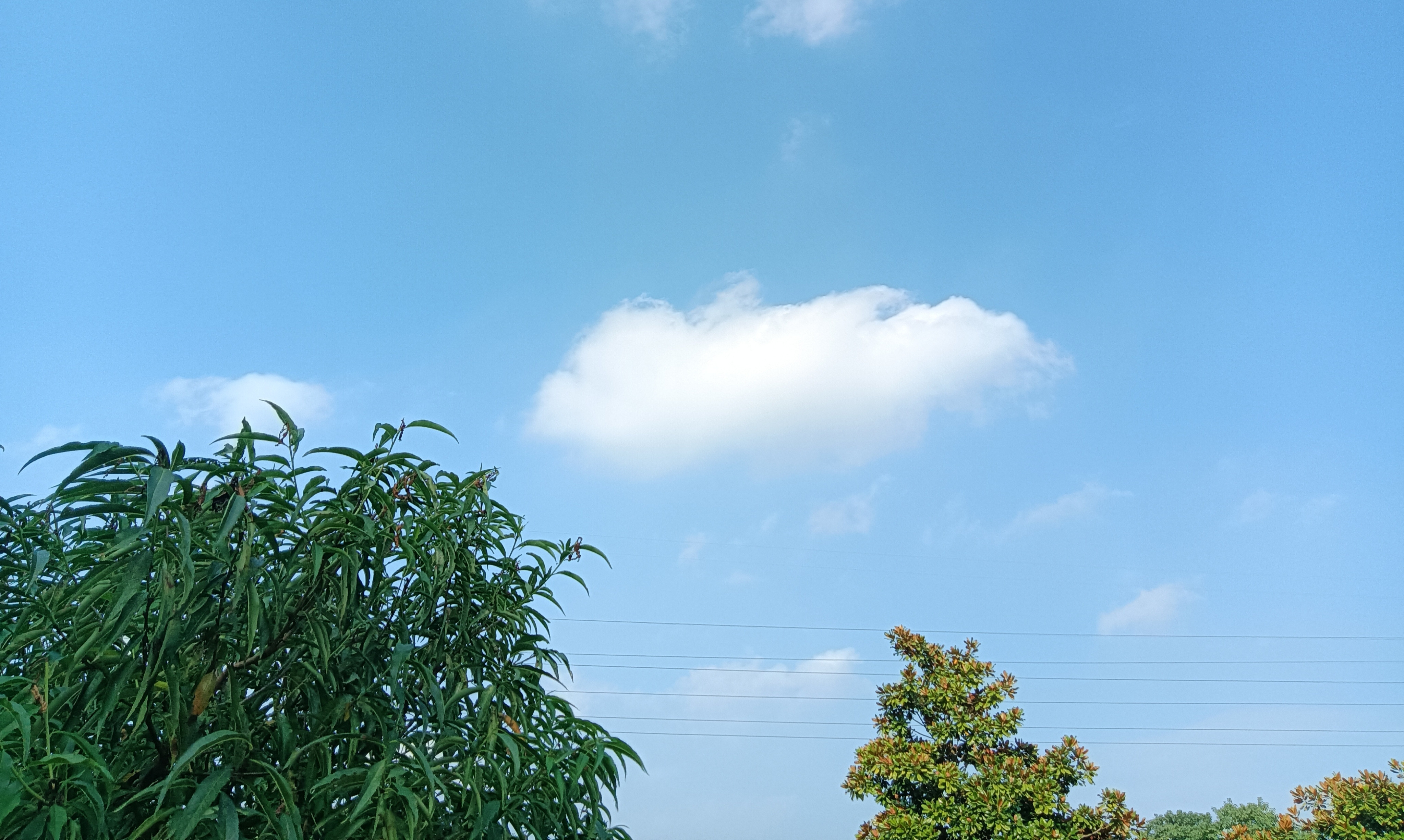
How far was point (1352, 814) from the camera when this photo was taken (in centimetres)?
802

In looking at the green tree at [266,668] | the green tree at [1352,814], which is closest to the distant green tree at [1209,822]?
the green tree at [1352,814]

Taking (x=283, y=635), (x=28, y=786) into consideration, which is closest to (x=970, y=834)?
(x=283, y=635)

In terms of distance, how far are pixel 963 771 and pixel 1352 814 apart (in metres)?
3.32

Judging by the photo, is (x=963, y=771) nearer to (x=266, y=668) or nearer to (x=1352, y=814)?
(x=1352, y=814)

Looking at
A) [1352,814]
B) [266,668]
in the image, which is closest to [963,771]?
[1352,814]

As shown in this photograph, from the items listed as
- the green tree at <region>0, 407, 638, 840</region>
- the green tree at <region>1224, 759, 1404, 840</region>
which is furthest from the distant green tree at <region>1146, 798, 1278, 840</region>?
the green tree at <region>0, 407, 638, 840</region>

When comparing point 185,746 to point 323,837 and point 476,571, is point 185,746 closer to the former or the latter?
point 323,837

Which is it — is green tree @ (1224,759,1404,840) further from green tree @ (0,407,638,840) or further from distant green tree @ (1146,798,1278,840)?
green tree @ (0,407,638,840)

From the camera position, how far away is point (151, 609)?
6.40ft

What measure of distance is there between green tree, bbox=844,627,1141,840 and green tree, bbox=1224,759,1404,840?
5.09ft

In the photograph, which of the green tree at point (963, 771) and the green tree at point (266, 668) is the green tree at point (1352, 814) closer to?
the green tree at point (963, 771)

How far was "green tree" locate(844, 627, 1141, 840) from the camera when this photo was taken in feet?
25.2

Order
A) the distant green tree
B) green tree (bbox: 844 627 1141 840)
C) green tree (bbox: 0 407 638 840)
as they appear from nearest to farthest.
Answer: green tree (bbox: 0 407 638 840) → green tree (bbox: 844 627 1141 840) → the distant green tree

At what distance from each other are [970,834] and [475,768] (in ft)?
22.0
